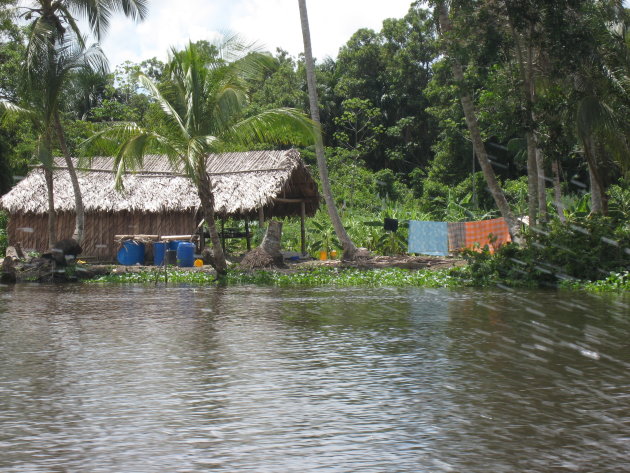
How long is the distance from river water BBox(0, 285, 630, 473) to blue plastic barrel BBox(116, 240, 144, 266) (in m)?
12.3

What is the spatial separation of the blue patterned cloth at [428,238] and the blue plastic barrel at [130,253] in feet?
26.4

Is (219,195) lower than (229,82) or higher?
lower

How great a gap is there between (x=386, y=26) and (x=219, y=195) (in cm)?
1713

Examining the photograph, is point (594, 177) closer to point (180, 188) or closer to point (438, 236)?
point (438, 236)

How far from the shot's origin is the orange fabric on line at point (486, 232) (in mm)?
21000

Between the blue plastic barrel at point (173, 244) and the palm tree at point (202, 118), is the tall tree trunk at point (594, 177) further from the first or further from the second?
the blue plastic barrel at point (173, 244)

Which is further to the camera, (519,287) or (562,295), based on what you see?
(519,287)

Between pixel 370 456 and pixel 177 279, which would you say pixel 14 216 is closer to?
pixel 177 279

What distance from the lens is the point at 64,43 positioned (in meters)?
21.5

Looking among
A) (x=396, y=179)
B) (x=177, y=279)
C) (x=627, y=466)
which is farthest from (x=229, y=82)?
(x=396, y=179)

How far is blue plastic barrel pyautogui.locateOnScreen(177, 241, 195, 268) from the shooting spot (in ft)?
73.7

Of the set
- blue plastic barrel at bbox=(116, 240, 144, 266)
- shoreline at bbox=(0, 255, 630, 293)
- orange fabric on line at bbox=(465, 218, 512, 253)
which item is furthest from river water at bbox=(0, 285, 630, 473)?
blue plastic barrel at bbox=(116, 240, 144, 266)

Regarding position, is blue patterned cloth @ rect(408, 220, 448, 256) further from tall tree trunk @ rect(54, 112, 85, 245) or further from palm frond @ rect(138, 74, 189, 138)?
tall tree trunk @ rect(54, 112, 85, 245)

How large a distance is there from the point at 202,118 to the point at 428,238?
8.73 m
